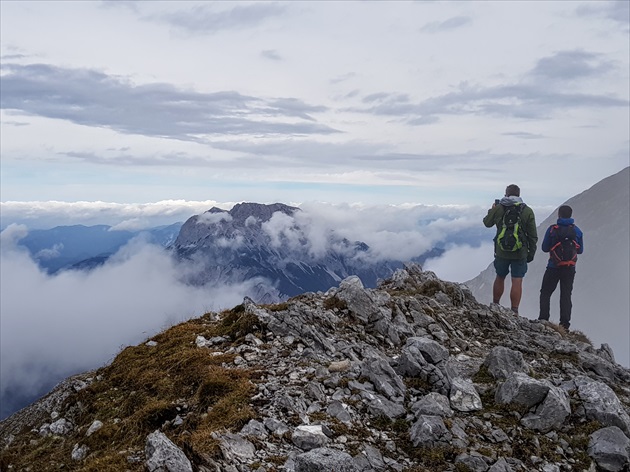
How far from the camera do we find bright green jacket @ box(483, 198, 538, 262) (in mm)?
21891

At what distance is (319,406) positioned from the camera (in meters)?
10.8

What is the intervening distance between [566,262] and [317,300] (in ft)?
41.8

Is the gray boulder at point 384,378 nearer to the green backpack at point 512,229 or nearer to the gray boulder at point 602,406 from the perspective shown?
the gray boulder at point 602,406

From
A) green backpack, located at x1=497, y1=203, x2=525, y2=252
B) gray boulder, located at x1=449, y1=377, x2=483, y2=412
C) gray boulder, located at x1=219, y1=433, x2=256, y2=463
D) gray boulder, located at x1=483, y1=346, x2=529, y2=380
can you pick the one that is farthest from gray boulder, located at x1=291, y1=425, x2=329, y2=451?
green backpack, located at x1=497, y1=203, x2=525, y2=252

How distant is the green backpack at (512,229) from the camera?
2197cm

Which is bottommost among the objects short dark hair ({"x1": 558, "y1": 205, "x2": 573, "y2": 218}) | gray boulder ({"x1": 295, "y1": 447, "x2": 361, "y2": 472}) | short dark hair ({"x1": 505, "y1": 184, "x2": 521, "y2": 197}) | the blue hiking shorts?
gray boulder ({"x1": 295, "y1": 447, "x2": 361, "y2": 472})

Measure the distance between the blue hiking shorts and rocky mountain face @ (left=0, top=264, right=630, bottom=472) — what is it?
5226 mm

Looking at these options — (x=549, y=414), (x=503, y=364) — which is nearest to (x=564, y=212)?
(x=503, y=364)

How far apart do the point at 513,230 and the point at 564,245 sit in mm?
3374

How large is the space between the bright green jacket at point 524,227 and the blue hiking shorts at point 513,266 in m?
0.33

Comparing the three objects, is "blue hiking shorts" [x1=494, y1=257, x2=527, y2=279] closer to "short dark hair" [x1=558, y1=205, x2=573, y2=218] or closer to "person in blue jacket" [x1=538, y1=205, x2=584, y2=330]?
"person in blue jacket" [x1=538, y1=205, x2=584, y2=330]

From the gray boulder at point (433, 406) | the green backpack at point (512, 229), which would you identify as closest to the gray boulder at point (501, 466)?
the gray boulder at point (433, 406)

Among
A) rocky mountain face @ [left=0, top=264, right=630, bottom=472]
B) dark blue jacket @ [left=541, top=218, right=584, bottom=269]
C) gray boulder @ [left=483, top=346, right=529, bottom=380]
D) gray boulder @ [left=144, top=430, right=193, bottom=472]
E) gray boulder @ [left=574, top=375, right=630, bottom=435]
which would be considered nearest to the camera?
gray boulder @ [left=144, top=430, right=193, bottom=472]

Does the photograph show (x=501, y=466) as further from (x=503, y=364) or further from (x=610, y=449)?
(x=503, y=364)
